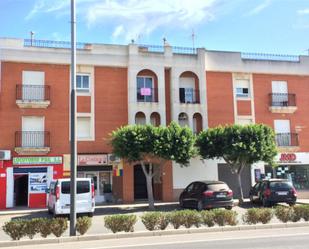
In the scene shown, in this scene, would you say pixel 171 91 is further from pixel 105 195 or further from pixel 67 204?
pixel 67 204

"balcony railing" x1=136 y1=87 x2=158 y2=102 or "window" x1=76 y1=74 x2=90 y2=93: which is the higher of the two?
"window" x1=76 y1=74 x2=90 y2=93

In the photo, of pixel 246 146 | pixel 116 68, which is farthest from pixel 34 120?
pixel 246 146

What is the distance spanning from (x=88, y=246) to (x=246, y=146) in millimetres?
15111

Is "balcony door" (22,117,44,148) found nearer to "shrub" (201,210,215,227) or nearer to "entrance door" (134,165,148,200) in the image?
"entrance door" (134,165,148,200)

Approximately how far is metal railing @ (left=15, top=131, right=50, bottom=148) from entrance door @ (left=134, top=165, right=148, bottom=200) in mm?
6197

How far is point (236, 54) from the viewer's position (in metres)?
29.8

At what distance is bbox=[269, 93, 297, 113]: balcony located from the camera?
30031 millimetres

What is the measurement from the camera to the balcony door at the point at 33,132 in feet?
84.3

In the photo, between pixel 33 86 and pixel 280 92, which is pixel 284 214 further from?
pixel 280 92

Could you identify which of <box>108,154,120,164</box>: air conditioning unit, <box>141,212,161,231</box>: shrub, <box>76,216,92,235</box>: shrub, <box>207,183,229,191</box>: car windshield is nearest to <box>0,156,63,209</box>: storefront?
<box>108,154,120,164</box>: air conditioning unit

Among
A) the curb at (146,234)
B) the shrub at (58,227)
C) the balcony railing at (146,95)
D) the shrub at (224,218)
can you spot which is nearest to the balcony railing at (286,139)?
the balcony railing at (146,95)

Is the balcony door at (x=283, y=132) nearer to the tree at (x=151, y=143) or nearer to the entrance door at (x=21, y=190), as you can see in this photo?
the tree at (x=151, y=143)

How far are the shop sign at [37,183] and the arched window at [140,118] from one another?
6.94 meters

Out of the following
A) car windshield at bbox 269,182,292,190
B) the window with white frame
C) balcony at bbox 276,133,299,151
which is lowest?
car windshield at bbox 269,182,292,190
